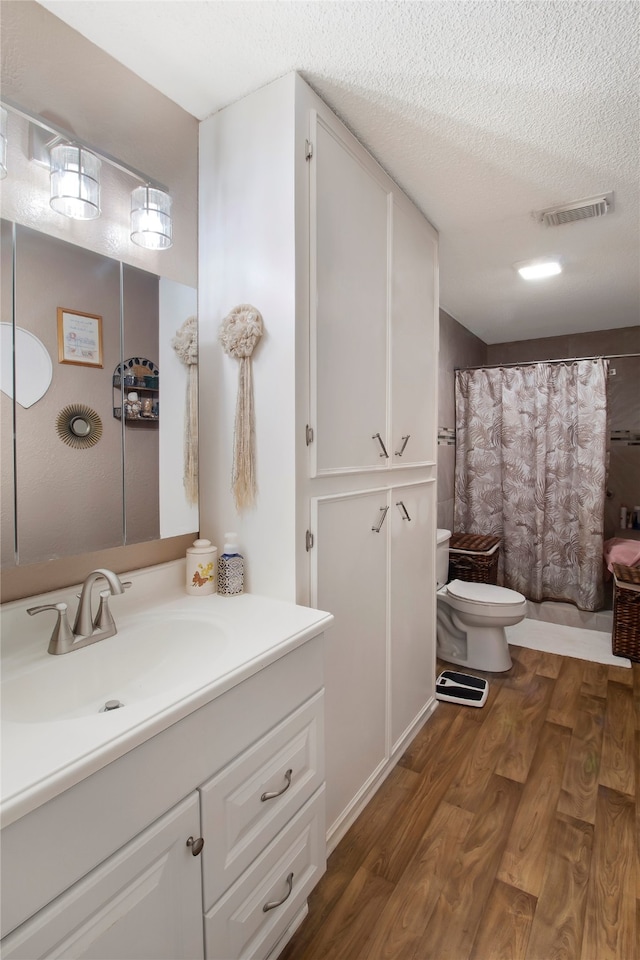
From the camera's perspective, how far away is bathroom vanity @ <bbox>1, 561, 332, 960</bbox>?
0.64 meters

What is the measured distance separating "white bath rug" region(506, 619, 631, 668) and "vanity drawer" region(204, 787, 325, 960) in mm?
2269

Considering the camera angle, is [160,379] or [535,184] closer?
[160,379]

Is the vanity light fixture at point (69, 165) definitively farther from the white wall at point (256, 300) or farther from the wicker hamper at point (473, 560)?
the wicker hamper at point (473, 560)

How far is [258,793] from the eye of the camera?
3.27ft

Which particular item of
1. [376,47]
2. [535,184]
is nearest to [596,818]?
[535,184]

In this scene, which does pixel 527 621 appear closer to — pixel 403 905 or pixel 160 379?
pixel 403 905

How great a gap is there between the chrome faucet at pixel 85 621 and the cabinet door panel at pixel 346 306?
0.62 m

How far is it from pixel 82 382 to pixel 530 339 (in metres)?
4.10

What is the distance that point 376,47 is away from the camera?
1.19m

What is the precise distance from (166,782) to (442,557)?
7.45 ft

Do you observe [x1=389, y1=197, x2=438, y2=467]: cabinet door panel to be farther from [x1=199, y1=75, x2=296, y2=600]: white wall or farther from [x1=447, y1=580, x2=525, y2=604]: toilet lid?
[x1=447, y1=580, x2=525, y2=604]: toilet lid

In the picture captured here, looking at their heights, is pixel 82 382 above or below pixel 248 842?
above

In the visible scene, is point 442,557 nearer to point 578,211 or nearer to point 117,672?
point 578,211

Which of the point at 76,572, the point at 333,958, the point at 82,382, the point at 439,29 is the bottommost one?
the point at 333,958
